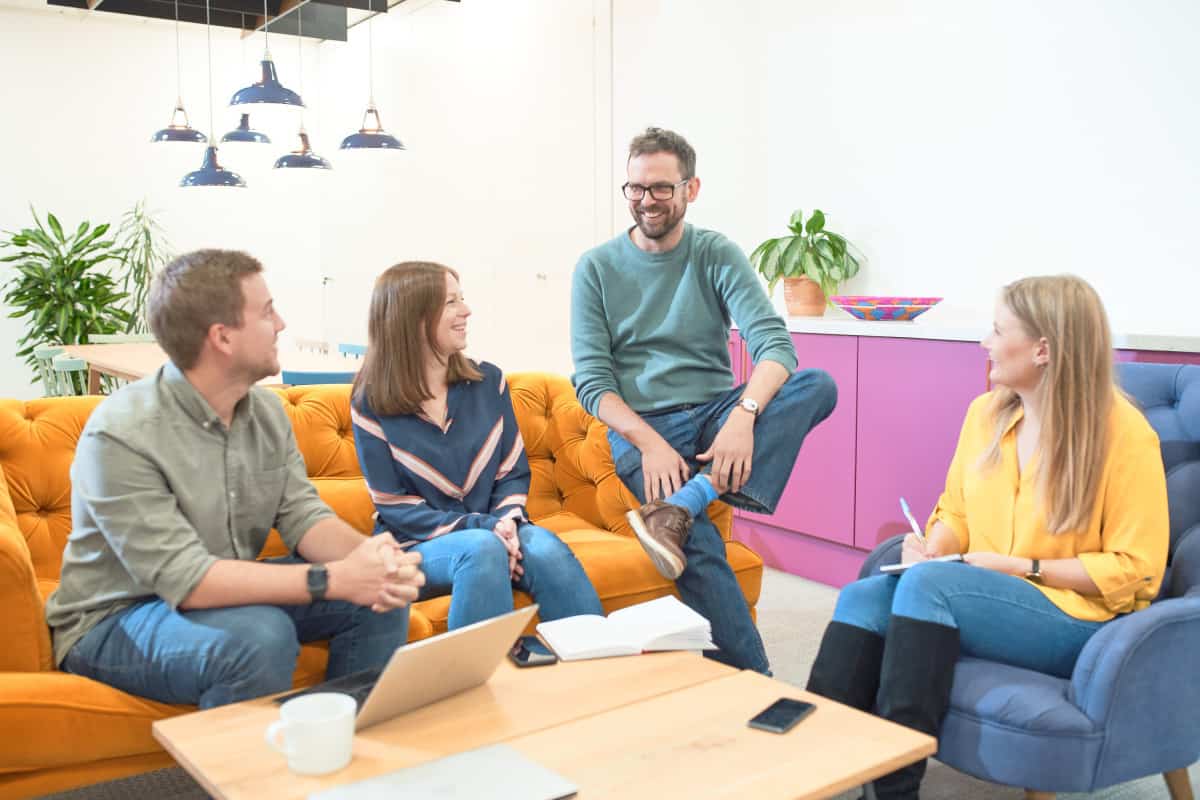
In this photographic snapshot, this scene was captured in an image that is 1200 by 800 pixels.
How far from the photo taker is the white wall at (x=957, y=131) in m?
3.45

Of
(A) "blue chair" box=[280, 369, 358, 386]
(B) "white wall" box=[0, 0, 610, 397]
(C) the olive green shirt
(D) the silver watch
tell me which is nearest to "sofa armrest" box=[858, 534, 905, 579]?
(D) the silver watch

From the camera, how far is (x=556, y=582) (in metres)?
2.39

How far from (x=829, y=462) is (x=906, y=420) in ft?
1.23

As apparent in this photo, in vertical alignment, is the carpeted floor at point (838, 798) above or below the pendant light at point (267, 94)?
below

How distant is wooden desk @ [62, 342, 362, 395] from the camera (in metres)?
4.04

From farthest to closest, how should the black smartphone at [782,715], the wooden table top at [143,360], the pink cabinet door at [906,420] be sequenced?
the wooden table top at [143,360], the pink cabinet door at [906,420], the black smartphone at [782,715]

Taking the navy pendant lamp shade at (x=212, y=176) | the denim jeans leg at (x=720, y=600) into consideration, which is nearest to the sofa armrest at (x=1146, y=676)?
the denim jeans leg at (x=720, y=600)

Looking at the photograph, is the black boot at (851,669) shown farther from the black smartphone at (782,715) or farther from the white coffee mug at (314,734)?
the white coffee mug at (314,734)

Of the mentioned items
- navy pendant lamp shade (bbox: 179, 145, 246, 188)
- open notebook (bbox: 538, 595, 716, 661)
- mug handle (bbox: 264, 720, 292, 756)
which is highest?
navy pendant lamp shade (bbox: 179, 145, 246, 188)

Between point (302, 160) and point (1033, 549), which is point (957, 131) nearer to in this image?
point (1033, 549)

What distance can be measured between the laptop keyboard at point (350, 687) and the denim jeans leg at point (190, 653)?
0.14 m

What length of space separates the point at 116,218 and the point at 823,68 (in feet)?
18.2

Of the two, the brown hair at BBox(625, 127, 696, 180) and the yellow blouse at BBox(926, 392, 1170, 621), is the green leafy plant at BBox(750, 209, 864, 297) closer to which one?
the brown hair at BBox(625, 127, 696, 180)

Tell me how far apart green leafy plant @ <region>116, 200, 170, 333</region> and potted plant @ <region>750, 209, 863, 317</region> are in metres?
4.64
